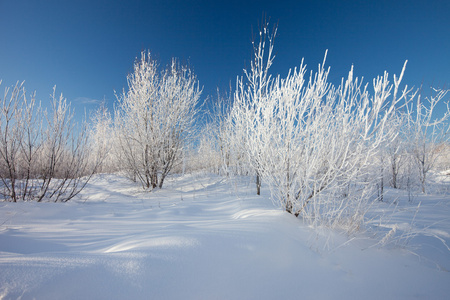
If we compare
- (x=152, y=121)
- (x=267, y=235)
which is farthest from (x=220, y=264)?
(x=152, y=121)

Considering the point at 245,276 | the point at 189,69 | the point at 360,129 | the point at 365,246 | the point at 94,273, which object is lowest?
the point at 365,246

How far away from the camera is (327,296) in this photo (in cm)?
115

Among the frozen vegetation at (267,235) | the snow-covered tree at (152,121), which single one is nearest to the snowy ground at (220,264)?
the frozen vegetation at (267,235)

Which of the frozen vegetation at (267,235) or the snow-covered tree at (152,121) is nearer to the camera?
the frozen vegetation at (267,235)

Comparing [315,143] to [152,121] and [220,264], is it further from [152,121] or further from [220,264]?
[152,121]

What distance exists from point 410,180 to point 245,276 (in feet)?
31.1

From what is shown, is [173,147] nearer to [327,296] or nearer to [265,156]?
[265,156]

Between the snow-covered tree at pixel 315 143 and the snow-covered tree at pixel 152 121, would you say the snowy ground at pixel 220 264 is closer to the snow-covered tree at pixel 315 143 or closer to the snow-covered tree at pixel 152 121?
the snow-covered tree at pixel 315 143

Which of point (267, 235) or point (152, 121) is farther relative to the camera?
point (152, 121)

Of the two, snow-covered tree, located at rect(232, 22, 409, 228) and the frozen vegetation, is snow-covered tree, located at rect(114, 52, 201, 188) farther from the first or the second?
snow-covered tree, located at rect(232, 22, 409, 228)

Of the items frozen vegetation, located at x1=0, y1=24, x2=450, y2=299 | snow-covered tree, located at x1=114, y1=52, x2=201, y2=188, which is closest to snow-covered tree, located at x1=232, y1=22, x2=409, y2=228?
frozen vegetation, located at x1=0, y1=24, x2=450, y2=299

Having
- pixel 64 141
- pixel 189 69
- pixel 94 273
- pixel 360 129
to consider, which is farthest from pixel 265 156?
pixel 189 69

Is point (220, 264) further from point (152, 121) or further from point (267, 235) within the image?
point (152, 121)

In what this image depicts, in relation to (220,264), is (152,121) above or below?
above
